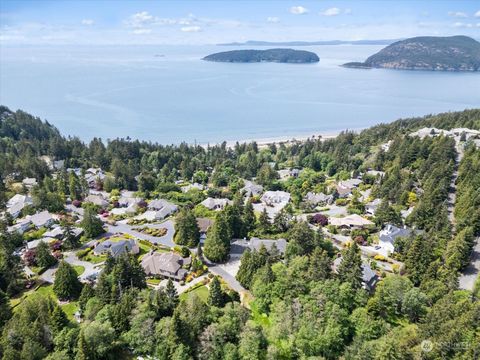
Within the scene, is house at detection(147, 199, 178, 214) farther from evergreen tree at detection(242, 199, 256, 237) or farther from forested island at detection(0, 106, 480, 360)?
evergreen tree at detection(242, 199, 256, 237)

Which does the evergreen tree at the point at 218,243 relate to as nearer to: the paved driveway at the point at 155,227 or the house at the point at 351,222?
the paved driveway at the point at 155,227

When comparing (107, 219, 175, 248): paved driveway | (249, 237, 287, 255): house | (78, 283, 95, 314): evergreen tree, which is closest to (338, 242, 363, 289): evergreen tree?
(249, 237, 287, 255): house

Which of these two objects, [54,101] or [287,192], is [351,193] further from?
[54,101]

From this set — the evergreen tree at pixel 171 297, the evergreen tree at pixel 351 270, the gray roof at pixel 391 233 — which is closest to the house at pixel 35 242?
the evergreen tree at pixel 171 297

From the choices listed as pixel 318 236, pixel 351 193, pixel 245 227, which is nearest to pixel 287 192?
pixel 351 193

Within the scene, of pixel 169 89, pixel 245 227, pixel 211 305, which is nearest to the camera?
pixel 211 305

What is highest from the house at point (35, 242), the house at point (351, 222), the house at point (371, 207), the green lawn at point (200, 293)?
the house at point (371, 207)

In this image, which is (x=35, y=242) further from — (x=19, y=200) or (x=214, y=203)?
(x=214, y=203)
